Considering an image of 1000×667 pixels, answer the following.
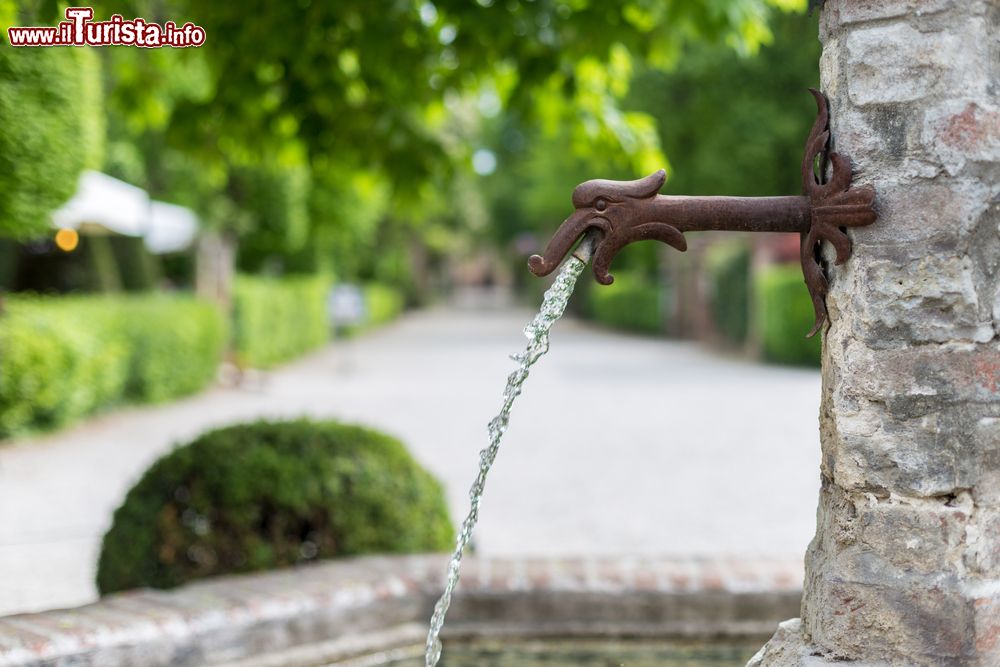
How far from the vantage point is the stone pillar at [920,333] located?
71.8 inches

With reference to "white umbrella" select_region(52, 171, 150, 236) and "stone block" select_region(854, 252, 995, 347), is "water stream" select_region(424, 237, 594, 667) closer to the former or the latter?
"stone block" select_region(854, 252, 995, 347)

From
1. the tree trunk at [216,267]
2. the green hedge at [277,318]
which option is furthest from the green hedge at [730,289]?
the tree trunk at [216,267]

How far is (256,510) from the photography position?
12.2 feet

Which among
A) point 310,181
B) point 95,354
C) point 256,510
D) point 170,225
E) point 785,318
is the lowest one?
point 256,510

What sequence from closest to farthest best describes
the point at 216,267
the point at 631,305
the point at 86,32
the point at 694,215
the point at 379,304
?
the point at 694,215 < the point at 86,32 < the point at 216,267 < the point at 631,305 < the point at 379,304

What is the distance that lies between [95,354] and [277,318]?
27.9 ft

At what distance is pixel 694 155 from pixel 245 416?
16438 millimetres

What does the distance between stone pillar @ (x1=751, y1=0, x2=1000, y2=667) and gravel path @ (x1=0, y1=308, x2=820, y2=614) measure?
6.63ft

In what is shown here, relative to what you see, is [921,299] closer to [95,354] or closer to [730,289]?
[95,354]

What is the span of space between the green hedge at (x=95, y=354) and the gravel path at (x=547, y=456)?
0.28 metres

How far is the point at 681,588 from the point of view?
3.29m

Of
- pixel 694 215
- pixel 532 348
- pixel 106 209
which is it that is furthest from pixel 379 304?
pixel 694 215

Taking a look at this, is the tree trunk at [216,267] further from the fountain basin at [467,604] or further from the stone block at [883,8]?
the stone block at [883,8]

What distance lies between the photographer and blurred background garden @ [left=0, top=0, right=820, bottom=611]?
15.8ft
